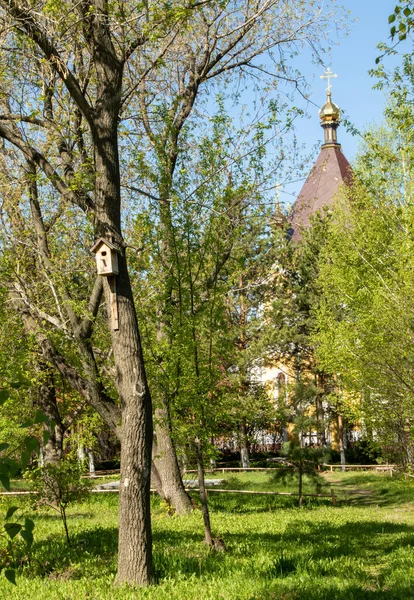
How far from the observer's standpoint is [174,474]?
14.5 m

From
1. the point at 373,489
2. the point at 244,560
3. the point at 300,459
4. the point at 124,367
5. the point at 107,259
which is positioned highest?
the point at 107,259

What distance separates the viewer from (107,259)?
25.8ft

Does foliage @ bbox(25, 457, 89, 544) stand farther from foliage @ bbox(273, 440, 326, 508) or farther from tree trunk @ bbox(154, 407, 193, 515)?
foliage @ bbox(273, 440, 326, 508)

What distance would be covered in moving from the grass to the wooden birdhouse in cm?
322

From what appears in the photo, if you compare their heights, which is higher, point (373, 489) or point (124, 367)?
Answer: point (124, 367)

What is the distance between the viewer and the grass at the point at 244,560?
22.2 ft

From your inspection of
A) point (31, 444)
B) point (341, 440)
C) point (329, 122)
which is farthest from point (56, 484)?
point (329, 122)

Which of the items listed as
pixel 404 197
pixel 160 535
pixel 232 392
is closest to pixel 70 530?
pixel 160 535

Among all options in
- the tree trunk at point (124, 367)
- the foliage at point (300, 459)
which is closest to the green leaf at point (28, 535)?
the tree trunk at point (124, 367)

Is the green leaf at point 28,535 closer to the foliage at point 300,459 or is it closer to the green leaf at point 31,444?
the green leaf at point 31,444

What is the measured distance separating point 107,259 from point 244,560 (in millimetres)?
3743

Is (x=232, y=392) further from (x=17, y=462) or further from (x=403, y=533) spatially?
(x=17, y=462)

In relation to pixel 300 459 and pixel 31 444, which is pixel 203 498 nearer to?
pixel 31 444

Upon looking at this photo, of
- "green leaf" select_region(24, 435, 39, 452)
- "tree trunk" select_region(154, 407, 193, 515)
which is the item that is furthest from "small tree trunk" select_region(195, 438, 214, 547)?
"green leaf" select_region(24, 435, 39, 452)
